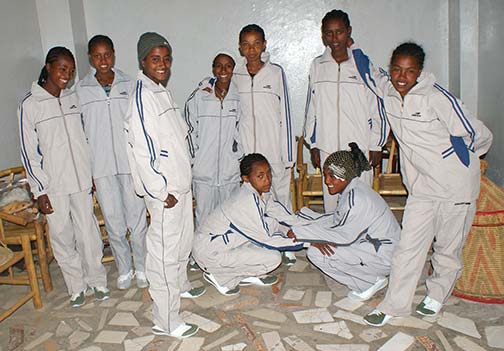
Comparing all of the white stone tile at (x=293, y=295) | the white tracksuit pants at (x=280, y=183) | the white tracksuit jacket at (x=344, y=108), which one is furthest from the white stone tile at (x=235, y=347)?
the white tracksuit jacket at (x=344, y=108)

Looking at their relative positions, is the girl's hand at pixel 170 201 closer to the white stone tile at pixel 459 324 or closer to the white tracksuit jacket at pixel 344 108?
the white tracksuit jacket at pixel 344 108

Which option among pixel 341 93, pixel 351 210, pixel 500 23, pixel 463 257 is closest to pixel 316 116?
pixel 341 93

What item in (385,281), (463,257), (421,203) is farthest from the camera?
(385,281)

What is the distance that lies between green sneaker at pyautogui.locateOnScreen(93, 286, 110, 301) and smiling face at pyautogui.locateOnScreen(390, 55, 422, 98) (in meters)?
2.60

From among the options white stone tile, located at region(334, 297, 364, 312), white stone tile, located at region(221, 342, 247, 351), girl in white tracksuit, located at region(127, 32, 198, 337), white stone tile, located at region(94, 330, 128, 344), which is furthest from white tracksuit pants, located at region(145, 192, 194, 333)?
white stone tile, located at region(334, 297, 364, 312)

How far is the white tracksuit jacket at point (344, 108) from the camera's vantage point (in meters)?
3.66

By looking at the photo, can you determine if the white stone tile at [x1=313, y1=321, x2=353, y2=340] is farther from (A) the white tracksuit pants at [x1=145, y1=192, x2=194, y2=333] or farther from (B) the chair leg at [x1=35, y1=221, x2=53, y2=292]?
(B) the chair leg at [x1=35, y1=221, x2=53, y2=292]

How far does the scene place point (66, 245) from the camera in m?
3.54

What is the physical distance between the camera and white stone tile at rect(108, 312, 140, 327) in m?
3.29

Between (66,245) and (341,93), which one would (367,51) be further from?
(66,245)

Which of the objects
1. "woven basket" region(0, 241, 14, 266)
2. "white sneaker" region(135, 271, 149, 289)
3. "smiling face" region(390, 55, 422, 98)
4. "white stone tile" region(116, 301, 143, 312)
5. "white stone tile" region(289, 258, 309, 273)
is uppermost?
"smiling face" region(390, 55, 422, 98)

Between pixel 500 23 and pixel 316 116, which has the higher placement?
pixel 500 23

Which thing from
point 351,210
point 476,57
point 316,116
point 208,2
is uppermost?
point 208,2

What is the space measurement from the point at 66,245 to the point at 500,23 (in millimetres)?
4008
